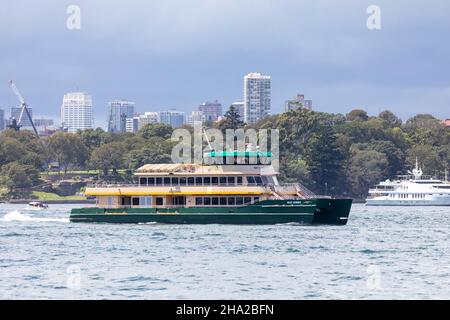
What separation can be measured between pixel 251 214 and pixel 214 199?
2.87m

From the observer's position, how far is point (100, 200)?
270 ft

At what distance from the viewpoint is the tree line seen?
6521 inches

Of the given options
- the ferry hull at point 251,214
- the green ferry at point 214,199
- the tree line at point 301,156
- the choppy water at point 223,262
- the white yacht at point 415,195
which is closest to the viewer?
the choppy water at point 223,262

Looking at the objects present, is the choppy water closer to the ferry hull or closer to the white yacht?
the ferry hull

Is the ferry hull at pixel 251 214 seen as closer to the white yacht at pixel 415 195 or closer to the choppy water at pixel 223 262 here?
the choppy water at pixel 223 262

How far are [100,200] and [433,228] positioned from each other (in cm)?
2184

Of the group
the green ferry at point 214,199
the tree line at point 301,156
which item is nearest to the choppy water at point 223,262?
the green ferry at point 214,199

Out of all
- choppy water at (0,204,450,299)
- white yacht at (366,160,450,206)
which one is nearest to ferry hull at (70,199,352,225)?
choppy water at (0,204,450,299)

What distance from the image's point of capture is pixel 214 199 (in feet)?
260

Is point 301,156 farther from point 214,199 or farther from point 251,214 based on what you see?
point 251,214

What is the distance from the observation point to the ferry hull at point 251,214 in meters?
76.9

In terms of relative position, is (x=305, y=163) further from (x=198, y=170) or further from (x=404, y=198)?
(x=198, y=170)

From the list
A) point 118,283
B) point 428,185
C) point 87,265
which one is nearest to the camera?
point 118,283
